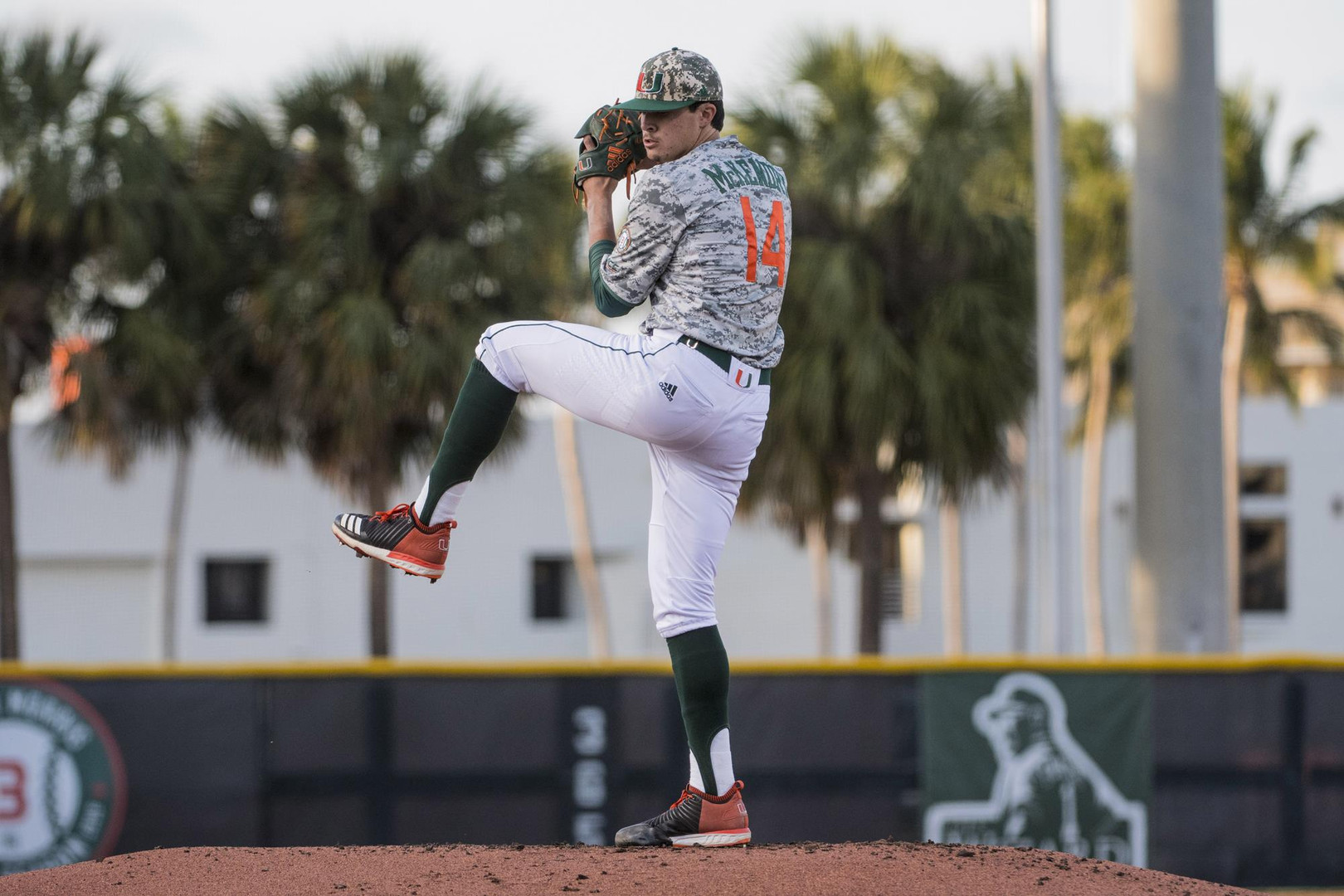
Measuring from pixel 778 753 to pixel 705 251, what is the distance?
18.1 feet

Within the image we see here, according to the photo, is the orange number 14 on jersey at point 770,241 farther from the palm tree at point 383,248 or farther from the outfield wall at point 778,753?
the palm tree at point 383,248

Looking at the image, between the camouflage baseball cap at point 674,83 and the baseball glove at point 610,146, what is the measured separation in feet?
0.14

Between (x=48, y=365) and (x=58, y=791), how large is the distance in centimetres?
869

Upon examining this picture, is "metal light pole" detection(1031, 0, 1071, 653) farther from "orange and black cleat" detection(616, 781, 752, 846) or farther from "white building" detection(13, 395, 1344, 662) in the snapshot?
"white building" detection(13, 395, 1344, 662)

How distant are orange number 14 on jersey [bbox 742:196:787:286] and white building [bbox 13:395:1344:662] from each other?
843 inches

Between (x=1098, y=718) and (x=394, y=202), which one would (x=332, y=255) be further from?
(x=1098, y=718)

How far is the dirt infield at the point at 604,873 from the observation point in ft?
12.2

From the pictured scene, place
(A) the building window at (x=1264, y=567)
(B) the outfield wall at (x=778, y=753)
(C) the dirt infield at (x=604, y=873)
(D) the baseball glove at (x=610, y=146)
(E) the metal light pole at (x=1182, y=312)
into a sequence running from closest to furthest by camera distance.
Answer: (C) the dirt infield at (x=604, y=873), (D) the baseball glove at (x=610, y=146), (B) the outfield wall at (x=778, y=753), (E) the metal light pole at (x=1182, y=312), (A) the building window at (x=1264, y=567)

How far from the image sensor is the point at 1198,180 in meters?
10.7

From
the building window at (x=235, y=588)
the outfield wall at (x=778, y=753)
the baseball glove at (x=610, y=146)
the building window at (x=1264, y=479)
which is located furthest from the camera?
the building window at (x=1264, y=479)

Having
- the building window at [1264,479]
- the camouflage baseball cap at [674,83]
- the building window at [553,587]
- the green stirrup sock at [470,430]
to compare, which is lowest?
the building window at [553,587]

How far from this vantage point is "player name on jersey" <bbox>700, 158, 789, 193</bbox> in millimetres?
3822

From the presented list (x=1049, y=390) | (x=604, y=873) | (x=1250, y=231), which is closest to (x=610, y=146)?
(x=604, y=873)

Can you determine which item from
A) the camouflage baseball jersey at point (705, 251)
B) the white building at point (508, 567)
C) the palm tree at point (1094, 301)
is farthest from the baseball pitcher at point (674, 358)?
the palm tree at point (1094, 301)
